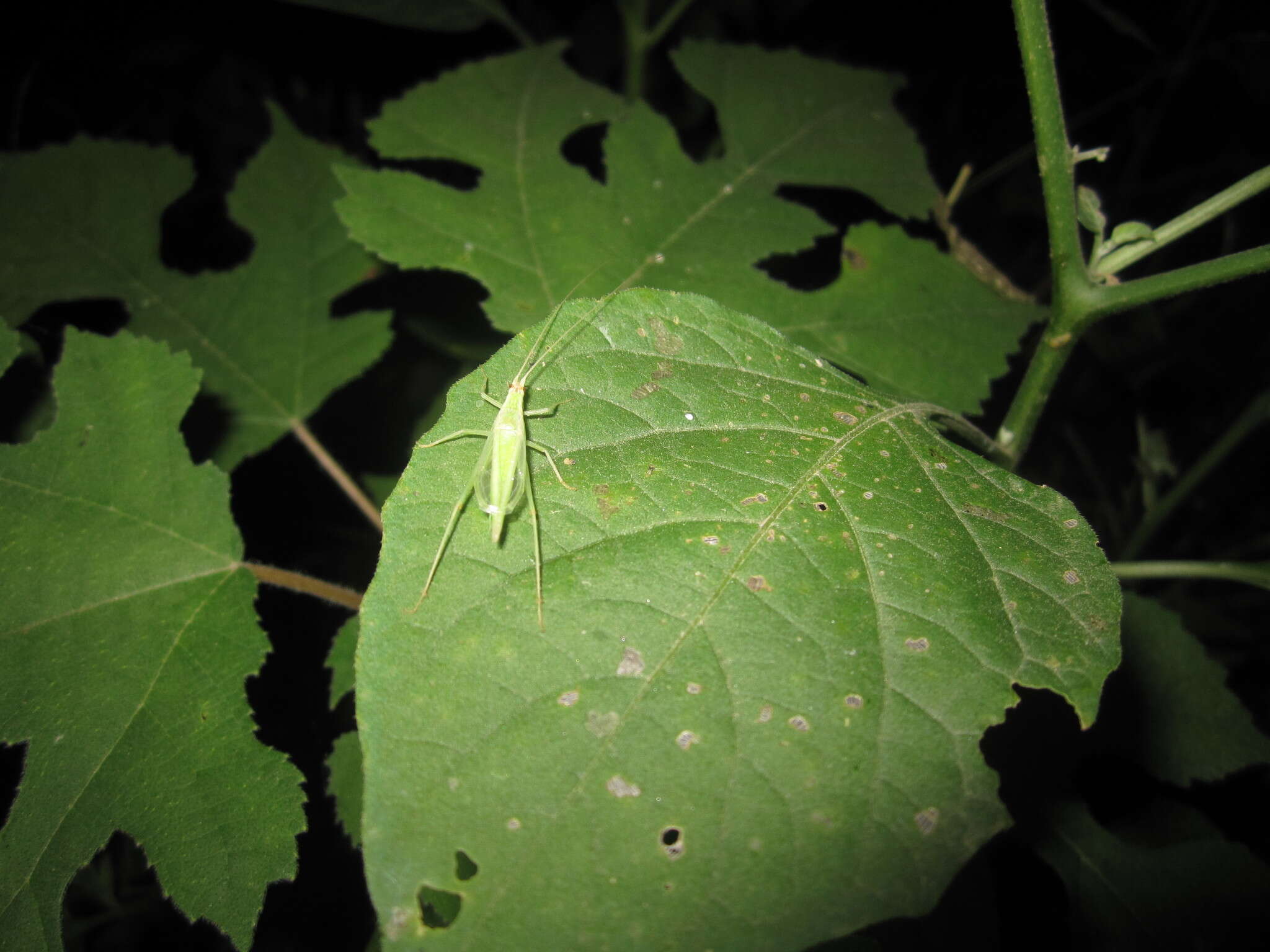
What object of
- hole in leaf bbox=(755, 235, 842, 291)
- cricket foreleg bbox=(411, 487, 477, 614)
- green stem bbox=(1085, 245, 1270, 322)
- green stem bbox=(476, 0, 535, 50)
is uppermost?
green stem bbox=(1085, 245, 1270, 322)

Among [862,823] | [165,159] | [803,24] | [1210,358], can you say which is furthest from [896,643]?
[803,24]

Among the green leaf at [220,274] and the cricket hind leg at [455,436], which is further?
the green leaf at [220,274]

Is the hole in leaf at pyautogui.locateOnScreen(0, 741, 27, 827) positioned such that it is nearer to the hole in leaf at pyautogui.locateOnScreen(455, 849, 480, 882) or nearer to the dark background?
the dark background

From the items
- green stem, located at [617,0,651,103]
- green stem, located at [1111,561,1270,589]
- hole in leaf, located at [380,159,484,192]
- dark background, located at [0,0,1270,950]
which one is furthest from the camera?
hole in leaf, located at [380,159,484,192]

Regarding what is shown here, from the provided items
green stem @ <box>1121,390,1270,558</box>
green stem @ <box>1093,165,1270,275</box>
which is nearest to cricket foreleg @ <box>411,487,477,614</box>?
green stem @ <box>1093,165,1270,275</box>

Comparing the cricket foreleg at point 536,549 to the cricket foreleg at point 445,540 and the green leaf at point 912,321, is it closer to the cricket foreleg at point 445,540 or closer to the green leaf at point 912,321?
the cricket foreleg at point 445,540

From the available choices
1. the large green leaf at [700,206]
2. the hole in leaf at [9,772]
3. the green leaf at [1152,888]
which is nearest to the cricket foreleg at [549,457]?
the large green leaf at [700,206]

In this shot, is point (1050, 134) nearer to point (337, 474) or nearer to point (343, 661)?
point (343, 661)
